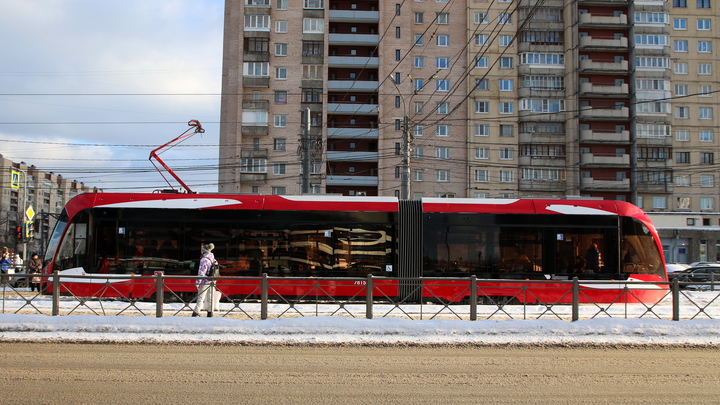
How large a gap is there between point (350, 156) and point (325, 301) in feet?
114

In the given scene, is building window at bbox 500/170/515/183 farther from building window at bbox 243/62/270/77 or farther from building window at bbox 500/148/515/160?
building window at bbox 243/62/270/77

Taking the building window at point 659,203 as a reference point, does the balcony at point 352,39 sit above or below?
above

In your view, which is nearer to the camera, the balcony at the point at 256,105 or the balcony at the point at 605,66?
the balcony at the point at 256,105

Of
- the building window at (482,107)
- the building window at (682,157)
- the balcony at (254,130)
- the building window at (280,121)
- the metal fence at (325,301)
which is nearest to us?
the metal fence at (325,301)

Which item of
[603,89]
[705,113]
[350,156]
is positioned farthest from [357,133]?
[705,113]

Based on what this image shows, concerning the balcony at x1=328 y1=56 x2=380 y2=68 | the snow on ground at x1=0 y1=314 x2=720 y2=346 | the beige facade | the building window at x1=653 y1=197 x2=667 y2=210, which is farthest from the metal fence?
the building window at x1=653 y1=197 x2=667 y2=210

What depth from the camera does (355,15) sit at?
159 feet

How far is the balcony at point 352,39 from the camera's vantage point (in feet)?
157

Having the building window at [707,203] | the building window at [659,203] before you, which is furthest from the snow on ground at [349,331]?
the building window at [707,203]

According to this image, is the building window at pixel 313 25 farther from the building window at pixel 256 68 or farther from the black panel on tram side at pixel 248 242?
the black panel on tram side at pixel 248 242

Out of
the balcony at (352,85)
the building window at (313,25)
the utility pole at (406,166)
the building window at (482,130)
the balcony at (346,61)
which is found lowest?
the utility pole at (406,166)

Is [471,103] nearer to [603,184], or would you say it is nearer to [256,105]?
[603,184]

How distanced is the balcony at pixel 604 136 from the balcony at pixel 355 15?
21186mm

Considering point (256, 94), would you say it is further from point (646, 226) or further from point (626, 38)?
point (646, 226)
